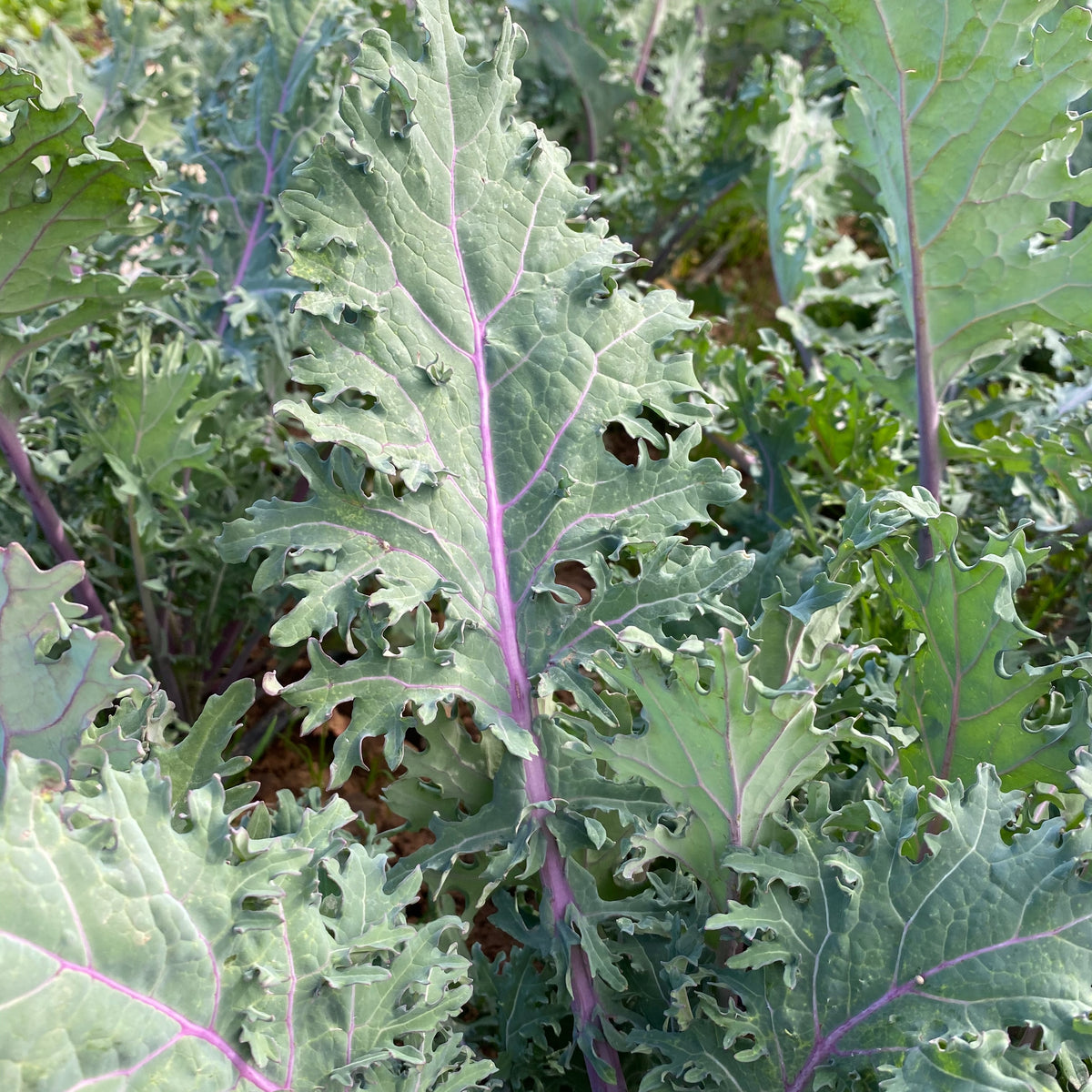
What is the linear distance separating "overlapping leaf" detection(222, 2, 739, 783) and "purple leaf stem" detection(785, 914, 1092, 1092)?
420mm

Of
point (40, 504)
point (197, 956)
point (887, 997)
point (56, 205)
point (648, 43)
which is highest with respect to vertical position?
point (648, 43)

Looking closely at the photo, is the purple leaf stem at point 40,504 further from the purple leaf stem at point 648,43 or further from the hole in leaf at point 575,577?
the purple leaf stem at point 648,43

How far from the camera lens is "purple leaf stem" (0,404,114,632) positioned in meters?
1.53

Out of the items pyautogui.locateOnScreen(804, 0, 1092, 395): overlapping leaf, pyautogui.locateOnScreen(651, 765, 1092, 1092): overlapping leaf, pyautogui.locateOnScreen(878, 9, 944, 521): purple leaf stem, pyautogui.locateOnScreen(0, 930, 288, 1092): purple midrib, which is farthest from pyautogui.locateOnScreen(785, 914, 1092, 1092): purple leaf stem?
pyautogui.locateOnScreen(804, 0, 1092, 395): overlapping leaf

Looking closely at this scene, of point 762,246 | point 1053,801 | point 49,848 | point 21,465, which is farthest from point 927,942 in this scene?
point 762,246

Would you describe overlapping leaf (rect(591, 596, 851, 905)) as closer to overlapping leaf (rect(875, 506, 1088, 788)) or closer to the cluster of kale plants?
the cluster of kale plants

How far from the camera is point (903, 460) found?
6.30ft

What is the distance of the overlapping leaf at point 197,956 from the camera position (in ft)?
2.48

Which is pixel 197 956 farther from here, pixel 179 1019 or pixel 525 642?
pixel 525 642

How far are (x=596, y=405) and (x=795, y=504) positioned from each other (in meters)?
0.69

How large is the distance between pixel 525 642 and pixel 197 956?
0.54m

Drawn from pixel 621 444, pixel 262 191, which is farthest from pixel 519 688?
pixel 621 444

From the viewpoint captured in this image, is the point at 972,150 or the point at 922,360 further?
the point at 922,360

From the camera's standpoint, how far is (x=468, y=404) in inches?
50.3
